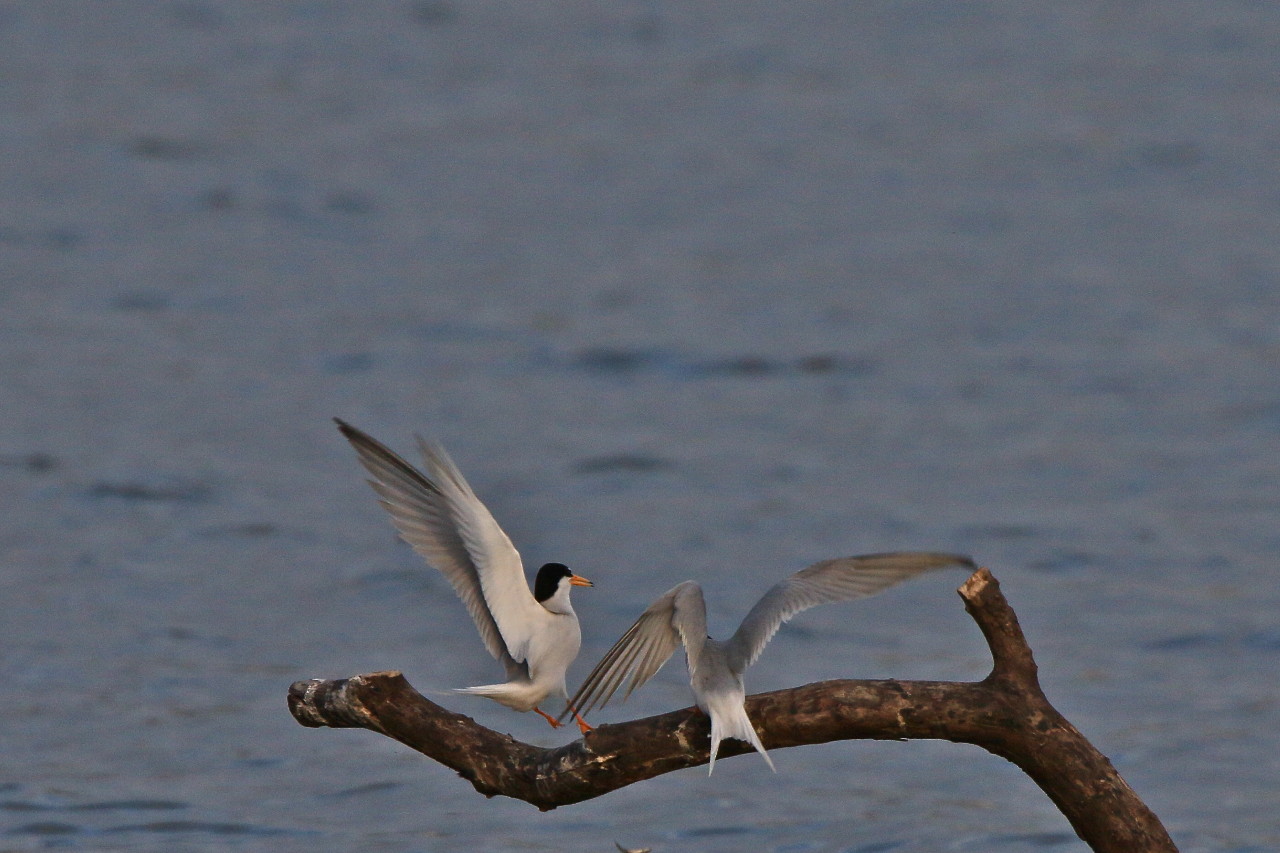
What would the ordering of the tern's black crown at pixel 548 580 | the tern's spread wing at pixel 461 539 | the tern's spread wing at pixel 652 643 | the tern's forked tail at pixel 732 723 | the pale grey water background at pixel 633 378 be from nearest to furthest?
the tern's forked tail at pixel 732 723 < the tern's spread wing at pixel 652 643 < the tern's spread wing at pixel 461 539 < the tern's black crown at pixel 548 580 < the pale grey water background at pixel 633 378

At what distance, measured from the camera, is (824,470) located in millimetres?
14984

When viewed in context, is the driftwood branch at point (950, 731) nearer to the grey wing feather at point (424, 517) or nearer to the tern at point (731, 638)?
the tern at point (731, 638)

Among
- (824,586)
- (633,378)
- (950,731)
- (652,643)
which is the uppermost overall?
(824,586)

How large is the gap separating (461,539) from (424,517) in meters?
0.17

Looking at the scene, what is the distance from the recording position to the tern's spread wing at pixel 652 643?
255 inches

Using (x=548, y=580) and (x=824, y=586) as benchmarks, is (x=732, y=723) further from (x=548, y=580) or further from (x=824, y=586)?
(x=548, y=580)

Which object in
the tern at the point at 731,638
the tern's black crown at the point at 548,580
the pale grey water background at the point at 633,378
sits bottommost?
the pale grey water background at the point at 633,378

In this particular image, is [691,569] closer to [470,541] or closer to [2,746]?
[2,746]

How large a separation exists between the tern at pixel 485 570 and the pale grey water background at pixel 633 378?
7.31 feet

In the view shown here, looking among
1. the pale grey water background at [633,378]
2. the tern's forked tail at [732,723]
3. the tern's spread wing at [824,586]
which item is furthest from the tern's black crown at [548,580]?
the pale grey water background at [633,378]

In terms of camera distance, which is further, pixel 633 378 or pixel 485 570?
pixel 633 378

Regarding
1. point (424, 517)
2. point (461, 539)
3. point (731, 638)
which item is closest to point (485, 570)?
point (461, 539)

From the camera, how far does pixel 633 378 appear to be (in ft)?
55.7

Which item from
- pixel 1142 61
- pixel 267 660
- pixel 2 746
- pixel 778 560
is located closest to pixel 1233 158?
pixel 1142 61
